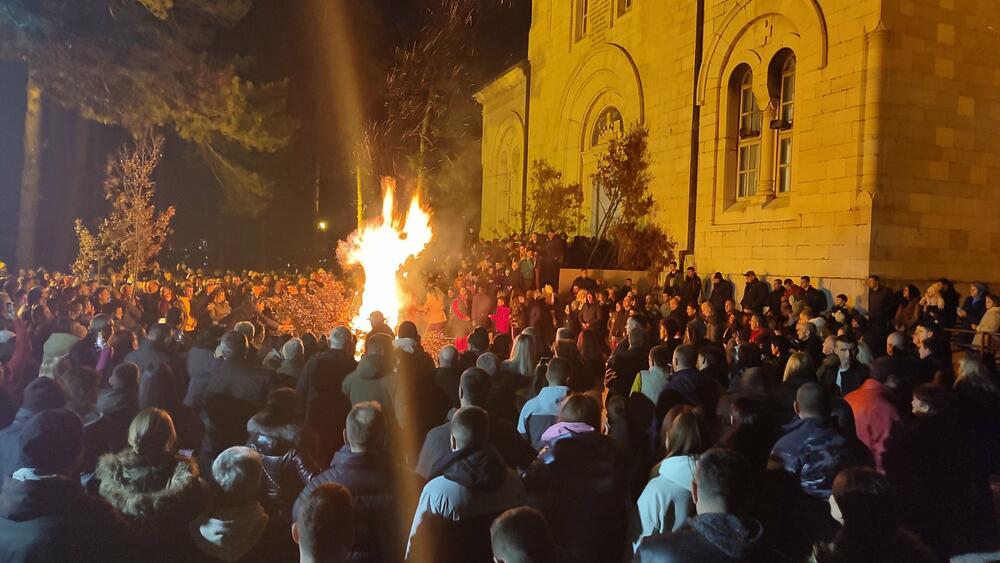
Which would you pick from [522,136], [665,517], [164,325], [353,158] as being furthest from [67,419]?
[353,158]

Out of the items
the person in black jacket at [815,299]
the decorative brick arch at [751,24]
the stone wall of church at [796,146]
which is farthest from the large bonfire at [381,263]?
the decorative brick arch at [751,24]

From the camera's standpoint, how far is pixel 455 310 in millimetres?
14711

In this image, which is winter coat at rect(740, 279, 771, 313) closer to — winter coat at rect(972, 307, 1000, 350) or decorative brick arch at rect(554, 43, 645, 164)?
winter coat at rect(972, 307, 1000, 350)

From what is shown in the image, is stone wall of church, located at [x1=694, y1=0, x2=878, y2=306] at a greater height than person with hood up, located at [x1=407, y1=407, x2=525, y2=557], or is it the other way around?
stone wall of church, located at [x1=694, y1=0, x2=878, y2=306]

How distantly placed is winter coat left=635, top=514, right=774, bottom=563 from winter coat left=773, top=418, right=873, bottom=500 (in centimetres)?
152

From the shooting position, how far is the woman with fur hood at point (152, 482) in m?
3.38

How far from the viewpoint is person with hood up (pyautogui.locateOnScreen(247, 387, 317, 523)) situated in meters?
4.39

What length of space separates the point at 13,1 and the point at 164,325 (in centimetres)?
1729

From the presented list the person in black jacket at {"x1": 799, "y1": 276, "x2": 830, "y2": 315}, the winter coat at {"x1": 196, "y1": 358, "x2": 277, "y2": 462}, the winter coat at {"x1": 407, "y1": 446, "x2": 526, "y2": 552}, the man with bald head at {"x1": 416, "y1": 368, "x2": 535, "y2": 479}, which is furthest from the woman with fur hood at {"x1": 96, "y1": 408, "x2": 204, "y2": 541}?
the person in black jacket at {"x1": 799, "y1": 276, "x2": 830, "y2": 315}

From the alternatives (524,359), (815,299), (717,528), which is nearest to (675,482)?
(717,528)

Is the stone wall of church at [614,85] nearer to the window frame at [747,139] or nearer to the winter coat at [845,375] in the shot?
the window frame at [747,139]

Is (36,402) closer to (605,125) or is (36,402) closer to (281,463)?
(281,463)

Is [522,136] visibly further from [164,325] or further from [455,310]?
[164,325]

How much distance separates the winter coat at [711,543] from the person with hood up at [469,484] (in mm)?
900
